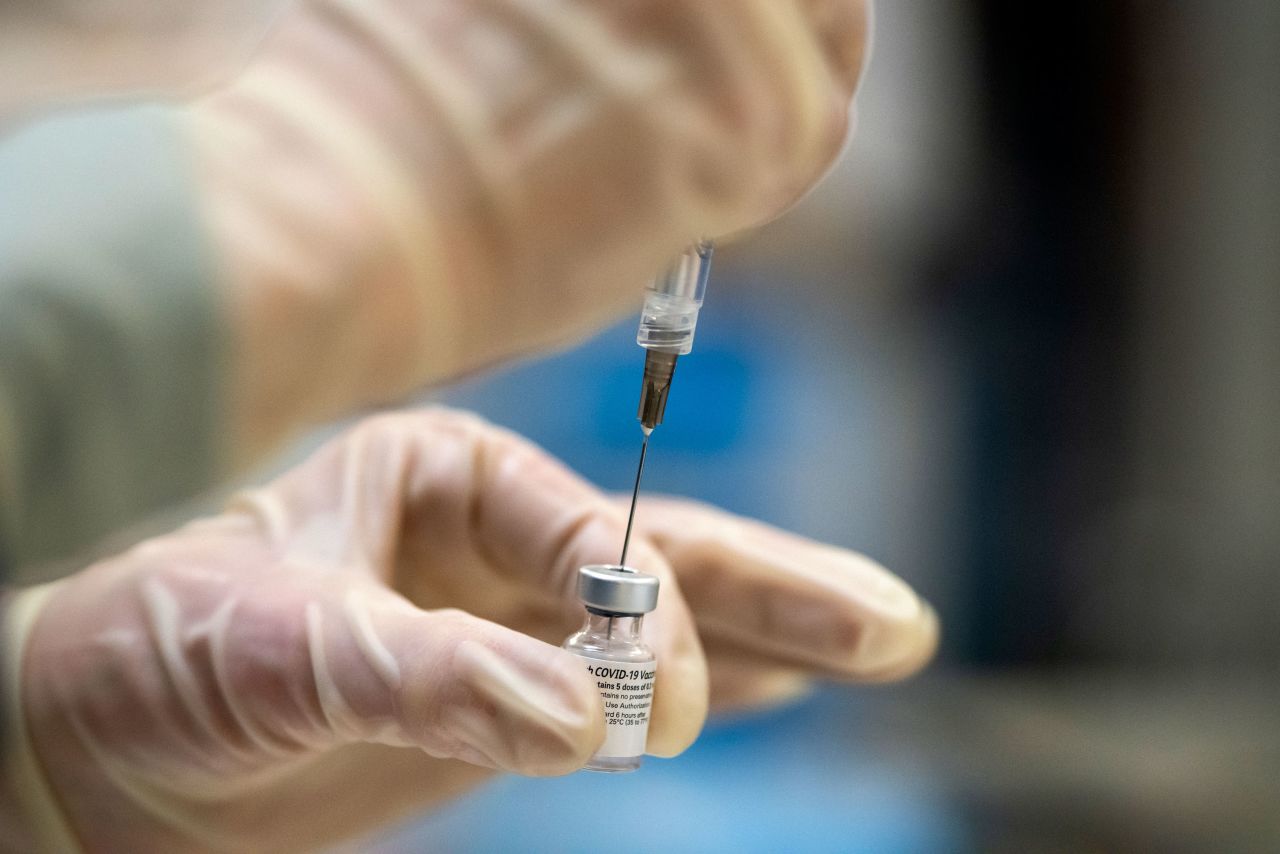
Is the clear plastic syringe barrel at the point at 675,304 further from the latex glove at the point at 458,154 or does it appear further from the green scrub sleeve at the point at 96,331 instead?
the green scrub sleeve at the point at 96,331

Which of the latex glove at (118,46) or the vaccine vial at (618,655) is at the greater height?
the latex glove at (118,46)

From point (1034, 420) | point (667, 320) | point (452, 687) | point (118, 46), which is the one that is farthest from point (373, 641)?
point (1034, 420)

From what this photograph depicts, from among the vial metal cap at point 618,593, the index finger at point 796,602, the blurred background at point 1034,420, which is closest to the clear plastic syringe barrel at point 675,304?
the vial metal cap at point 618,593

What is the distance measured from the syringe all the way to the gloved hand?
117 millimetres

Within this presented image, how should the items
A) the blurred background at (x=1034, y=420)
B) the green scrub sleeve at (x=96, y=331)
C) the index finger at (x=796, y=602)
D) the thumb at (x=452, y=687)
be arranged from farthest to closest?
1. the blurred background at (x=1034, y=420)
2. the index finger at (x=796, y=602)
3. the thumb at (x=452, y=687)
4. the green scrub sleeve at (x=96, y=331)

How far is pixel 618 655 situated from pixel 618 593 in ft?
0.10

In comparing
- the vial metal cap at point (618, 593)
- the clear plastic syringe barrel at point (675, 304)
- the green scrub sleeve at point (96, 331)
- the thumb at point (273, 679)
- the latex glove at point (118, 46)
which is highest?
the latex glove at point (118, 46)

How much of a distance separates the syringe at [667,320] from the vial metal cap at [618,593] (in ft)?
0.28

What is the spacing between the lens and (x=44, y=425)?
0.34 m

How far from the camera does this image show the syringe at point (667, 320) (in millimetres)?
527

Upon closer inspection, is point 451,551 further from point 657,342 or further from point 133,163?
point 133,163

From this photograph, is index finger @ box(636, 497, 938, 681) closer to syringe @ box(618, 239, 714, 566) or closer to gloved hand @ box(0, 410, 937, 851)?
gloved hand @ box(0, 410, 937, 851)

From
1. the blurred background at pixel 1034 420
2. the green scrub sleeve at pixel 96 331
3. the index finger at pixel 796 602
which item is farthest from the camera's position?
the blurred background at pixel 1034 420

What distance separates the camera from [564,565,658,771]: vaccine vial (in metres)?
0.50
